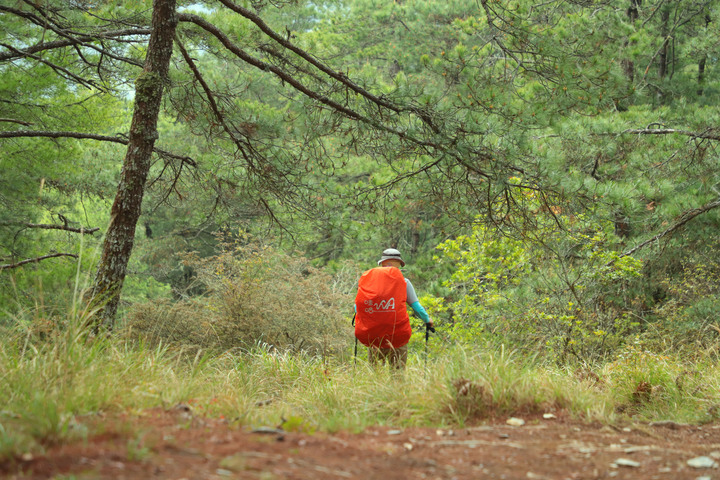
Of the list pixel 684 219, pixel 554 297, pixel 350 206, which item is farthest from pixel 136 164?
pixel 684 219

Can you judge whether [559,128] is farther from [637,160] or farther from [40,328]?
[40,328]

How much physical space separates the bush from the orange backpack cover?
1813 millimetres

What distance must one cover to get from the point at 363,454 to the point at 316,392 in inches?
78.2

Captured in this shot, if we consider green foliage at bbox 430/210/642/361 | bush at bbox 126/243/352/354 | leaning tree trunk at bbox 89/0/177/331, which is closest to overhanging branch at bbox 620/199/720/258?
A: green foliage at bbox 430/210/642/361

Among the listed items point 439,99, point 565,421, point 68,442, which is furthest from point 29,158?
point 565,421

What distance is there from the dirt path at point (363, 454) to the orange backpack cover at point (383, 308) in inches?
65.0

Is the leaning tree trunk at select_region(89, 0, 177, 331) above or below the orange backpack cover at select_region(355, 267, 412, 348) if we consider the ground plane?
above

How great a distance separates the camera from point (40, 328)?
3.67 m

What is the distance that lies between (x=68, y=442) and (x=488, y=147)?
14.0ft

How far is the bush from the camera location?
22.7ft

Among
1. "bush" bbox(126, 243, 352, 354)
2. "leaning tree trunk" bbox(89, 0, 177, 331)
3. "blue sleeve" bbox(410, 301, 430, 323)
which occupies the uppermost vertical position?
"leaning tree trunk" bbox(89, 0, 177, 331)

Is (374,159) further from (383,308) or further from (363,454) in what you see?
(363,454)

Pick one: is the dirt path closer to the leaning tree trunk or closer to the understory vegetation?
the understory vegetation

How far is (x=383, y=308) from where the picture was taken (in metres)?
4.87
